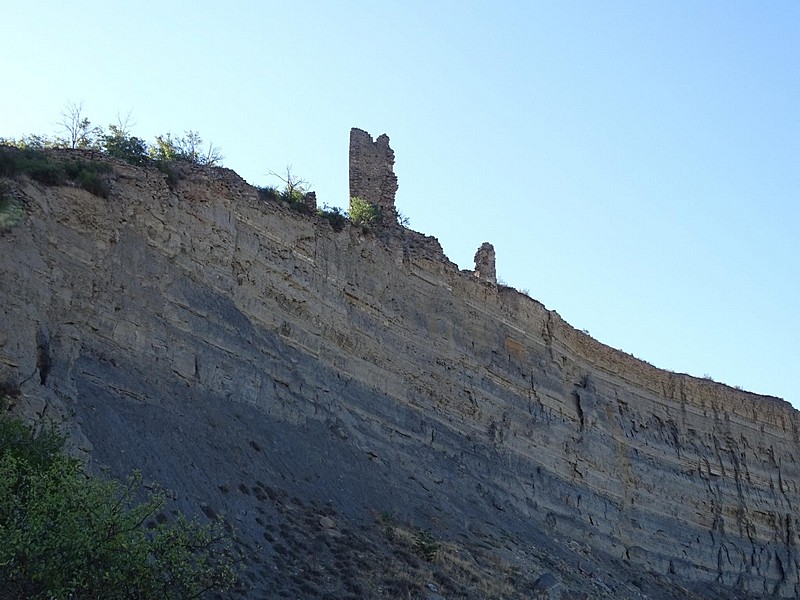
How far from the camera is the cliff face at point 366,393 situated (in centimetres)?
2144

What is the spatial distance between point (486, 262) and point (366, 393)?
7952 millimetres

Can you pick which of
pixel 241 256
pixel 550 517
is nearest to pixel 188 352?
pixel 241 256

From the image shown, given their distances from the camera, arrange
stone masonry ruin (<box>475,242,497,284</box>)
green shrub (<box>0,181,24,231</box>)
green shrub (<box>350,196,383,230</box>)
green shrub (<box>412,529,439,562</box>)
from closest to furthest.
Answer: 1. green shrub (<box>0,181,24,231</box>)
2. green shrub (<box>412,529,439,562</box>)
3. green shrub (<box>350,196,383,230</box>)
4. stone masonry ruin (<box>475,242,497,284</box>)

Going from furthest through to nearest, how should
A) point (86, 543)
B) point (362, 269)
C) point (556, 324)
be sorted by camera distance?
point (556, 324)
point (362, 269)
point (86, 543)

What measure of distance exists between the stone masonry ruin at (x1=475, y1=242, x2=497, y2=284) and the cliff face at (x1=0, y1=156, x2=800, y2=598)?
0.75 meters

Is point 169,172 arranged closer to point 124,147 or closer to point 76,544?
point 124,147

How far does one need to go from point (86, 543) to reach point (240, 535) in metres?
6.08

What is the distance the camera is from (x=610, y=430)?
35.9 metres

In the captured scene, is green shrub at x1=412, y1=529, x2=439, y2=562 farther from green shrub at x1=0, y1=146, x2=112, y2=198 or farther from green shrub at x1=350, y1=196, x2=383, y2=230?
green shrub at x1=350, y1=196, x2=383, y2=230

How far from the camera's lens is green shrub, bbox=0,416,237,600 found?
1414 cm

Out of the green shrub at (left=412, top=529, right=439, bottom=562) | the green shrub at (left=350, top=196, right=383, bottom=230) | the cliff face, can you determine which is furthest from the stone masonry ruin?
the green shrub at (left=412, top=529, right=439, bottom=562)

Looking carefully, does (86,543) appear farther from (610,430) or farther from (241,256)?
(610,430)

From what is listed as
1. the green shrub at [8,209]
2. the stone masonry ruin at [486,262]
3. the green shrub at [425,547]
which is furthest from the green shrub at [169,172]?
the stone masonry ruin at [486,262]

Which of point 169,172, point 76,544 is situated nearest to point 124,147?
point 169,172
